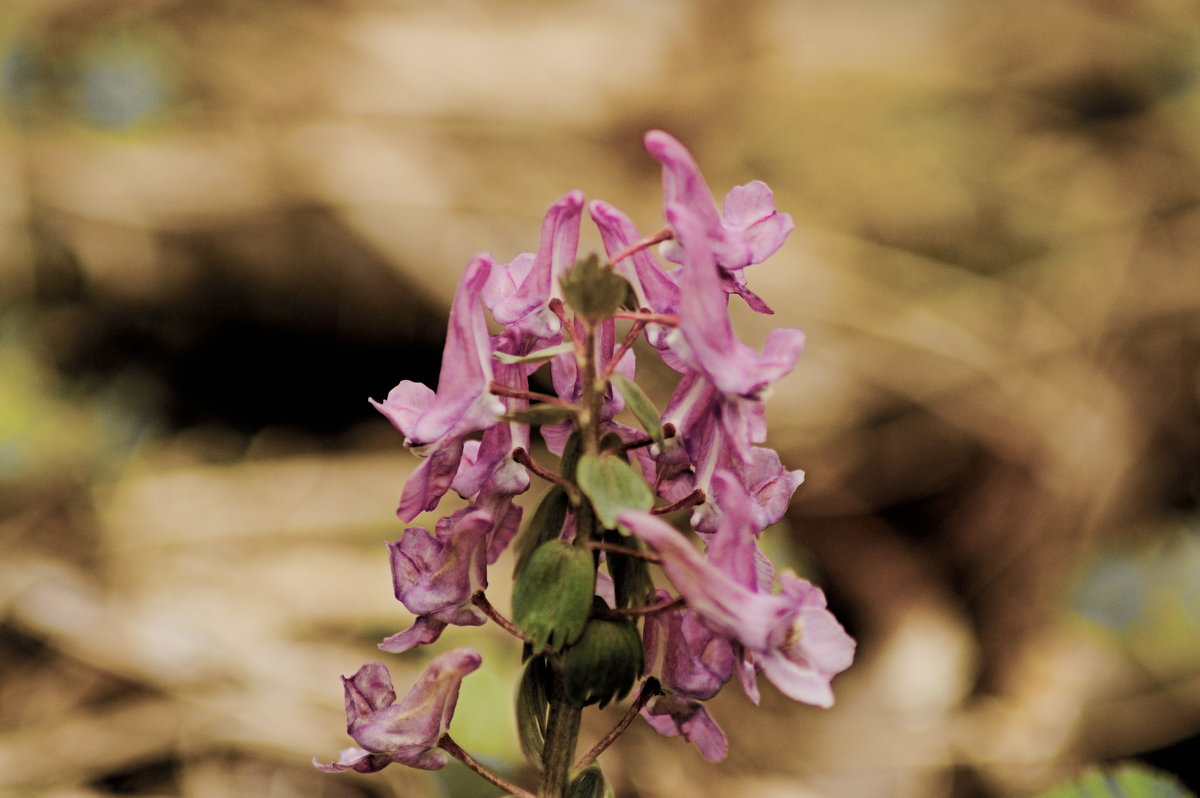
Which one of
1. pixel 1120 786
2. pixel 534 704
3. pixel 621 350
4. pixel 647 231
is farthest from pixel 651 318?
pixel 647 231

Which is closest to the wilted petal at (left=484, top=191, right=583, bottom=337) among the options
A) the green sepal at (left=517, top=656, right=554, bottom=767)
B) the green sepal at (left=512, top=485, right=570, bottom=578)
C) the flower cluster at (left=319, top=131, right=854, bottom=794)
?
the flower cluster at (left=319, top=131, right=854, bottom=794)

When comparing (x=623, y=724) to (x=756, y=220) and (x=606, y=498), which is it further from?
(x=756, y=220)

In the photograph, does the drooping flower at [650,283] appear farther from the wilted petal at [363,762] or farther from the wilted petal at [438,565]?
the wilted petal at [363,762]

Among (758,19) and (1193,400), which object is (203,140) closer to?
(758,19)

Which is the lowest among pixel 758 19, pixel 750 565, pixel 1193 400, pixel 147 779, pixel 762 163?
pixel 147 779

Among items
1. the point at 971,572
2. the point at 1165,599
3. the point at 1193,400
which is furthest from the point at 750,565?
the point at 1193,400

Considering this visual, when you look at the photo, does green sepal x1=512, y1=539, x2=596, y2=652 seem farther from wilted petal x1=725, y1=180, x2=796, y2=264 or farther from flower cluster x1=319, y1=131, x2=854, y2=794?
wilted petal x1=725, y1=180, x2=796, y2=264
